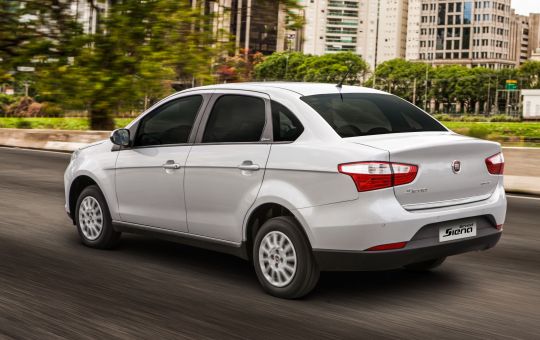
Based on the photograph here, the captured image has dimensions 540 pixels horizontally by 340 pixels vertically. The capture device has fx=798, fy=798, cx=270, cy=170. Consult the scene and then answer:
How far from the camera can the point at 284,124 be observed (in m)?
5.80

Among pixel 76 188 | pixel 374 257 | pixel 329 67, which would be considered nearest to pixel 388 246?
pixel 374 257

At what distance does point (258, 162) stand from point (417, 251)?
131 centimetres

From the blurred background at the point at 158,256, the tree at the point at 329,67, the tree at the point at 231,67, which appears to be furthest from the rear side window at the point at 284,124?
the tree at the point at 329,67

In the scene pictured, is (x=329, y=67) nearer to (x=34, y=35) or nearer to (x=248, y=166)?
(x=34, y=35)

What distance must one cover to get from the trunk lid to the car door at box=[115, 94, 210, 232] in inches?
66.1

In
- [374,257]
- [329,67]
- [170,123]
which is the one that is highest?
[329,67]

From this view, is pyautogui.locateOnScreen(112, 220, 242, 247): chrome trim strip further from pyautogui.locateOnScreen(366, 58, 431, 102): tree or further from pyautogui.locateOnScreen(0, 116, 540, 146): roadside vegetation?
pyautogui.locateOnScreen(366, 58, 431, 102): tree

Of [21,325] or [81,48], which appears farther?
[81,48]

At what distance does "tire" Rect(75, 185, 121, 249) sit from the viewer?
7.37m

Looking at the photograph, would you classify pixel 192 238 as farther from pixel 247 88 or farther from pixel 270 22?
pixel 270 22

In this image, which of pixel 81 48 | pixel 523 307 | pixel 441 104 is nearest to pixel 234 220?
pixel 523 307

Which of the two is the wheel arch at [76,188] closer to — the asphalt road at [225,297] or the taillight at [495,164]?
the asphalt road at [225,297]

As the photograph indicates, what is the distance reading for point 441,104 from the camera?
557ft

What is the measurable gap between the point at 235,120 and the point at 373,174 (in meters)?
1.48
